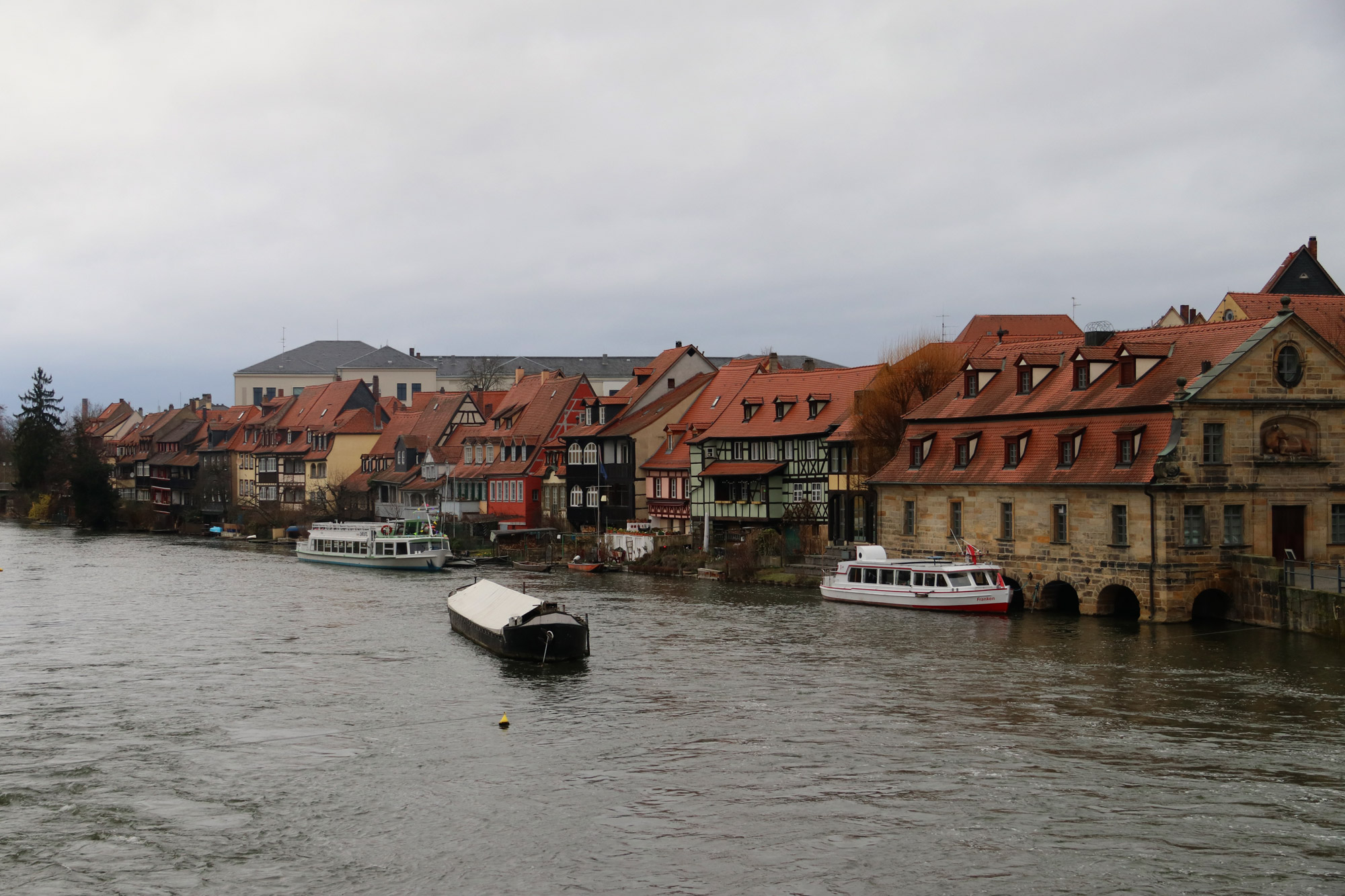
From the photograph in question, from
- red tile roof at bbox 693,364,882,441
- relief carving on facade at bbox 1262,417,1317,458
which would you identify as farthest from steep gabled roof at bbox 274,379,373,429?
relief carving on facade at bbox 1262,417,1317,458

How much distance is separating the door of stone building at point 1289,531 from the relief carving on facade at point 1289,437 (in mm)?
1758

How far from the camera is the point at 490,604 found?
4331 centimetres

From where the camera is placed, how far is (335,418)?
367 ft

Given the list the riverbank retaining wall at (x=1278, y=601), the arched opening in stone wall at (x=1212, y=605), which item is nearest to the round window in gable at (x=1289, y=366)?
the riverbank retaining wall at (x=1278, y=601)

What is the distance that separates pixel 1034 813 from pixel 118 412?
528 feet

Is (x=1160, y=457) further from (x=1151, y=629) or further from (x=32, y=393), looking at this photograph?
(x=32, y=393)

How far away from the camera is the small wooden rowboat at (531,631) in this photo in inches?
1484

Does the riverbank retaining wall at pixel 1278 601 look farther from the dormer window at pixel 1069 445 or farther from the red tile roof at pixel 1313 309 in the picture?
the red tile roof at pixel 1313 309

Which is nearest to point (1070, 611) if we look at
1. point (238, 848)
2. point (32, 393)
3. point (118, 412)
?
point (238, 848)

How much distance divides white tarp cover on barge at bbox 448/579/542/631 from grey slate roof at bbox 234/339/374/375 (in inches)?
4218

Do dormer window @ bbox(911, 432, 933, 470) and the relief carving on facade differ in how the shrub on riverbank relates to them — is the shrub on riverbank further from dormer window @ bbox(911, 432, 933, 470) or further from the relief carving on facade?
the relief carving on facade

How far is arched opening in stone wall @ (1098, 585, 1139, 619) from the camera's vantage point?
4369cm

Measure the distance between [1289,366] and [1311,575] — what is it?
7.29 m

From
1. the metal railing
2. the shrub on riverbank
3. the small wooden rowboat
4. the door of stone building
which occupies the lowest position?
the small wooden rowboat
